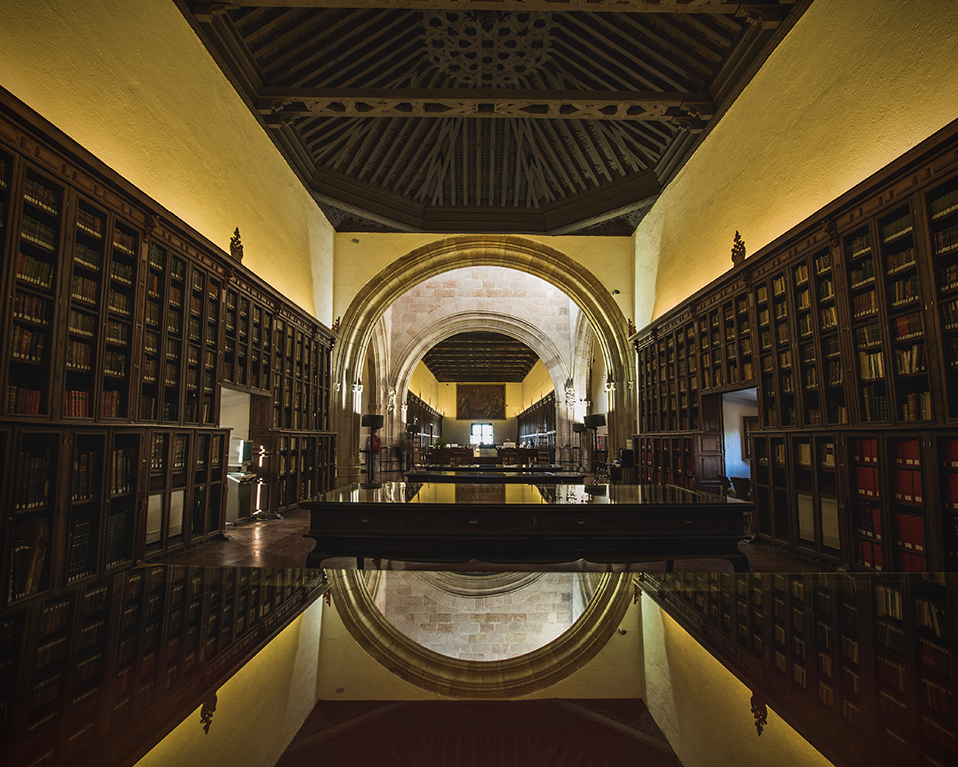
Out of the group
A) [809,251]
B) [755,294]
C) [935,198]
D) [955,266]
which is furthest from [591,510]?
[755,294]

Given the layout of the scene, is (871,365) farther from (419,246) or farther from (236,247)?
(419,246)

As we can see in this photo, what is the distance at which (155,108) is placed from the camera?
5004 mm

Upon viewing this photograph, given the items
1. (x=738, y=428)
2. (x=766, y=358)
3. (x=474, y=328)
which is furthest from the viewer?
(x=474, y=328)

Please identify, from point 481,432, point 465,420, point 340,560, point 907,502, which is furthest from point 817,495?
point 481,432

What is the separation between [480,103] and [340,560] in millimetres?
6203

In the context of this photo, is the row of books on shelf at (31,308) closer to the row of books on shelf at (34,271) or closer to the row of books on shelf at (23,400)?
the row of books on shelf at (34,271)

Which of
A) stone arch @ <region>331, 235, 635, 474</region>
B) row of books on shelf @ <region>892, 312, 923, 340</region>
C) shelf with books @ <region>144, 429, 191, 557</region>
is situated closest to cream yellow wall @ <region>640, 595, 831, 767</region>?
row of books on shelf @ <region>892, 312, 923, 340</region>

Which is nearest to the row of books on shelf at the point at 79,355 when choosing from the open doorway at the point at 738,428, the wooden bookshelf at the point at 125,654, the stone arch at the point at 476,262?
the wooden bookshelf at the point at 125,654

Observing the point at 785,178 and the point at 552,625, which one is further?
the point at 785,178

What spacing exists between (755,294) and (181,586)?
247 inches

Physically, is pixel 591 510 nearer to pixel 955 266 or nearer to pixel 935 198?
pixel 955 266

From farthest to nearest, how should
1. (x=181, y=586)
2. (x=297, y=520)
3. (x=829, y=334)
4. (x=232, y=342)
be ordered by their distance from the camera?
1. (x=297, y=520)
2. (x=232, y=342)
3. (x=829, y=334)
4. (x=181, y=586)

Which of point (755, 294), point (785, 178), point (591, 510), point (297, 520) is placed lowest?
point (297, 520)

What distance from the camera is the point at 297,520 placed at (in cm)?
→ 723
